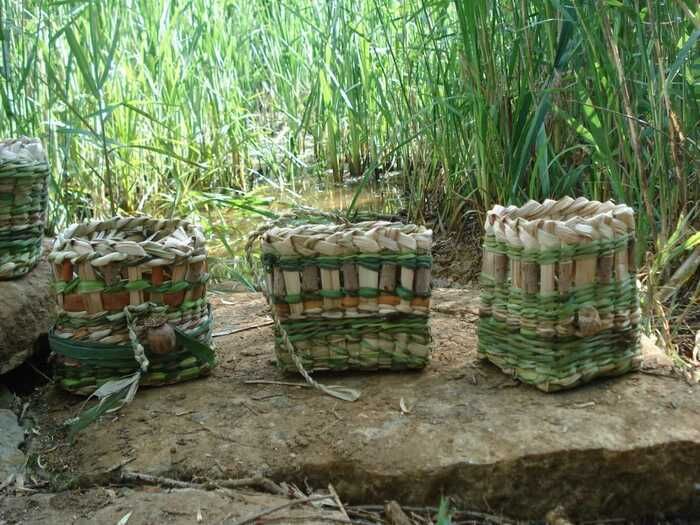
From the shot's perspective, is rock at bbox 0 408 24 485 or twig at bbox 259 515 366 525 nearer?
twig at bbox 259 515 366 525

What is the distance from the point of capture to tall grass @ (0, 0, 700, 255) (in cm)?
215

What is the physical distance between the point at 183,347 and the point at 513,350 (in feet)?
2.20

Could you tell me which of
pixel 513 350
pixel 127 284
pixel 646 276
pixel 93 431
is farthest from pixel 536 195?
pixel 93 431

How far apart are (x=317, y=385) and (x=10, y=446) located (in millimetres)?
591

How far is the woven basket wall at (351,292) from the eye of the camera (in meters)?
1.70

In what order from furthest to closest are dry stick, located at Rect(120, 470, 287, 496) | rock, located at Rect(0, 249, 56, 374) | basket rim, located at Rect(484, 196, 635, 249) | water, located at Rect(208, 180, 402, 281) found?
water, located at Rect(208, 180, 402, 281), rock, located at Rect(0, 249, 56, 374), basket rim, located at Rect(484, 196, 635, 249), dry stick, located at Rect(120, 470, 287, 496)

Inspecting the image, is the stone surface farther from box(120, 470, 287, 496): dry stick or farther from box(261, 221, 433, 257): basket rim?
box(261, 221, 433, 257): basket rim

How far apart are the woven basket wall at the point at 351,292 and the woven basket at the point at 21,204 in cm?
63

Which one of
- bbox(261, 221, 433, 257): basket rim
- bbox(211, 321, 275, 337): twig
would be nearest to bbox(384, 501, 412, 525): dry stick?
bbox(261, 221, 433, 257): basket rim

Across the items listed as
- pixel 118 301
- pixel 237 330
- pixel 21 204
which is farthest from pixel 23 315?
pixel 237 330

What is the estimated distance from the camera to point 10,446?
164 cm

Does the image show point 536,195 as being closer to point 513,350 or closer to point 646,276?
point 646,276

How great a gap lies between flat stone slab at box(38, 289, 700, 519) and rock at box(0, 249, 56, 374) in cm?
22

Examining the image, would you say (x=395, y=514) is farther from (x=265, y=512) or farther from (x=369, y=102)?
(x=369, y=102)
